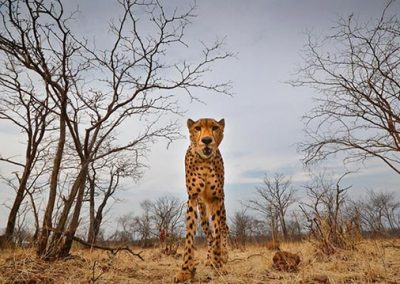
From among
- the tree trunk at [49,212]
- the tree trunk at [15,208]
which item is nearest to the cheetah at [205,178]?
the tree trunk at [49,212]

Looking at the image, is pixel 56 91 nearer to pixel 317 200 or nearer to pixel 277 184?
pixel 317 200

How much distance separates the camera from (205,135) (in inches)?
208

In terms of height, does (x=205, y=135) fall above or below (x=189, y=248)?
above

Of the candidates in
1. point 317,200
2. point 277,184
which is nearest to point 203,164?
point 317,200

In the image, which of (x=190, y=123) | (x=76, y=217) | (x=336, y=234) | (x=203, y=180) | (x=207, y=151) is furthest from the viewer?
(x=336, y=234)

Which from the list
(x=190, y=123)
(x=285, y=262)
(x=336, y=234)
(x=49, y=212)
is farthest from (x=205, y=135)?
(x=336, y=234)

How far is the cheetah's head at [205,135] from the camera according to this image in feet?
17.3

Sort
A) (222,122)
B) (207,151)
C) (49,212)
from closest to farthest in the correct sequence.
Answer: (207,151) → (49,212) → (222,122)

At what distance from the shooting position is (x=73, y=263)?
18.4ft

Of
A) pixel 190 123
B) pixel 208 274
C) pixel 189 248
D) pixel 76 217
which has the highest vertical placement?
pixel 190 123

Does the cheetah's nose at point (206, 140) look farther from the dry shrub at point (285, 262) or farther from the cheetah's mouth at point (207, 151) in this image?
the dry shrub at point (285, 262)

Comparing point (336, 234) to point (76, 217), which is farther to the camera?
point (336, 234)

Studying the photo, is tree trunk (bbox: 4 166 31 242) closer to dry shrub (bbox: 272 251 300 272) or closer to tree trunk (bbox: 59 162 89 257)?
tree trunk (bbox: 59 162 89 257)

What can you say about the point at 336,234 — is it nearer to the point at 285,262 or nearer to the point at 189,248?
the point at 285,262
